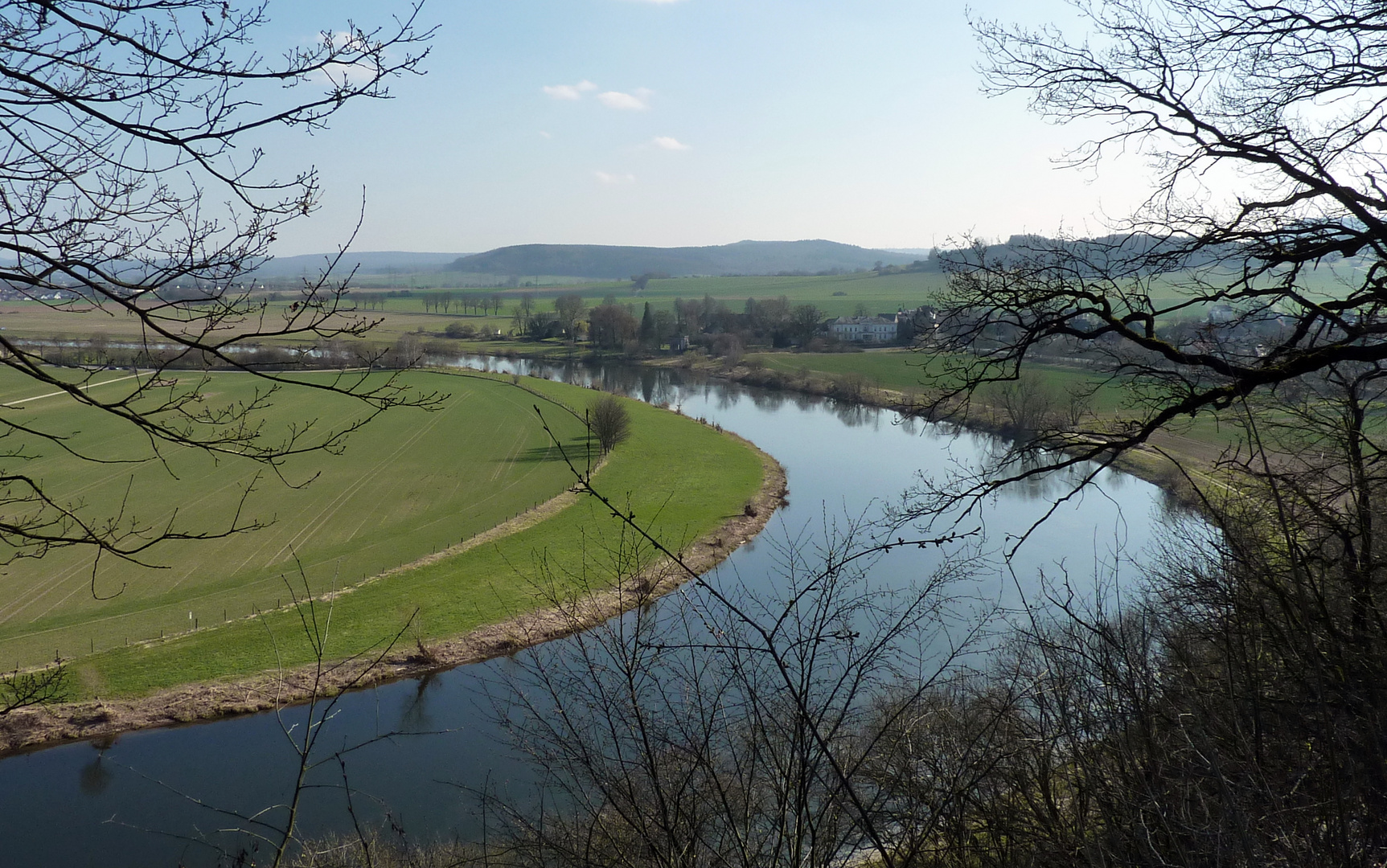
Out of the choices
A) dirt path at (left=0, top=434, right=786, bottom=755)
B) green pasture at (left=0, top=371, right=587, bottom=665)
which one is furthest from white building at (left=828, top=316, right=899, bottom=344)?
dirt path at (left=0, top=434, right=786, bottom=755)

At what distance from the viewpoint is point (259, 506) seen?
2419 cm

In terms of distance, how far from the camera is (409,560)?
20.3 meters

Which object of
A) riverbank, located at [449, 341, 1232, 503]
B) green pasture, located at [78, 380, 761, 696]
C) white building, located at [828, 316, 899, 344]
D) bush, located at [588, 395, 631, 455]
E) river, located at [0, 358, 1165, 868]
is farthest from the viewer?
white building, located at [828, 316, 899, 344]

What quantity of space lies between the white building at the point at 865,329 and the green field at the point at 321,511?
25.9 meters

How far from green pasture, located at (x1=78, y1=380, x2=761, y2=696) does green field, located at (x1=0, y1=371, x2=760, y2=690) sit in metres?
0.08

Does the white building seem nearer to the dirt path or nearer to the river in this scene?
the river

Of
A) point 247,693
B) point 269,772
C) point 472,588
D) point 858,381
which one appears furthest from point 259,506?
point 858,381

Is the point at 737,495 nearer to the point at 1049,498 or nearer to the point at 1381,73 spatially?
the point at 1049,498

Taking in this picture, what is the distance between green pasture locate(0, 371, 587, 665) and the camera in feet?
54.7

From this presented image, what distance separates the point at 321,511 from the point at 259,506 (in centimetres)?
191

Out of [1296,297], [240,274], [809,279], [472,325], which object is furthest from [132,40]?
[809,279]

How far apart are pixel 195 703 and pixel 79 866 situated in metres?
3.52

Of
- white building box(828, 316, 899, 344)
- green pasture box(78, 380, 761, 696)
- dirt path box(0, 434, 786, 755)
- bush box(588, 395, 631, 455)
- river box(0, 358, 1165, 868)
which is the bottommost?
river box(0, 358, 1165, 868)

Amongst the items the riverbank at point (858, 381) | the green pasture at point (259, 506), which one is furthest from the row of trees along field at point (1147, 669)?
the green pasture at point (259, 506)
